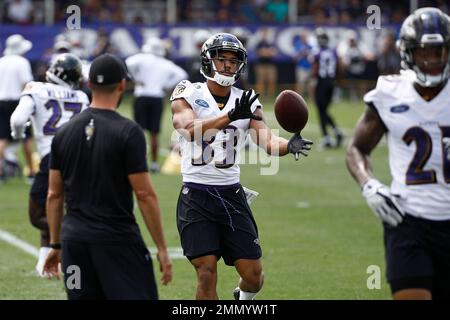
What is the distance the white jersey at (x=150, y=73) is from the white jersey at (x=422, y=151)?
1190 centimetres

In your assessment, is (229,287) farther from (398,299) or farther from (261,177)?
(261,177)

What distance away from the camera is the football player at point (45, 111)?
941 cm

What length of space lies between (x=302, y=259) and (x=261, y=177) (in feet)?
21.7

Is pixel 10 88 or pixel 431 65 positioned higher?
pixel 431 65

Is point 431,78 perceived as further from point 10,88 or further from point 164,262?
point 10,88

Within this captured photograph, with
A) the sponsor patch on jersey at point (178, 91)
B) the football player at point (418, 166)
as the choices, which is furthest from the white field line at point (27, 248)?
the football player at point (418, 166)

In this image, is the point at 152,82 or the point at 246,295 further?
the point at 152,82

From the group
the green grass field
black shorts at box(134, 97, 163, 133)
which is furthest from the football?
black shorts at box(134, 97, 163, 133)

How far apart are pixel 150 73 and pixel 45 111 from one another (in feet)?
26.6

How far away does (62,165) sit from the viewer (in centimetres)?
609

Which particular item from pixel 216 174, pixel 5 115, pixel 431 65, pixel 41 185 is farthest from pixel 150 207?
pixel 5 115

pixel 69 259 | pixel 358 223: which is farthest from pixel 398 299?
pixel 358 223

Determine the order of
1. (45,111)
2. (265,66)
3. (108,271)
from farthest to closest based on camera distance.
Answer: (265,66)
(45,111)
(108,271)

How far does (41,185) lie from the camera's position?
9.41 m
